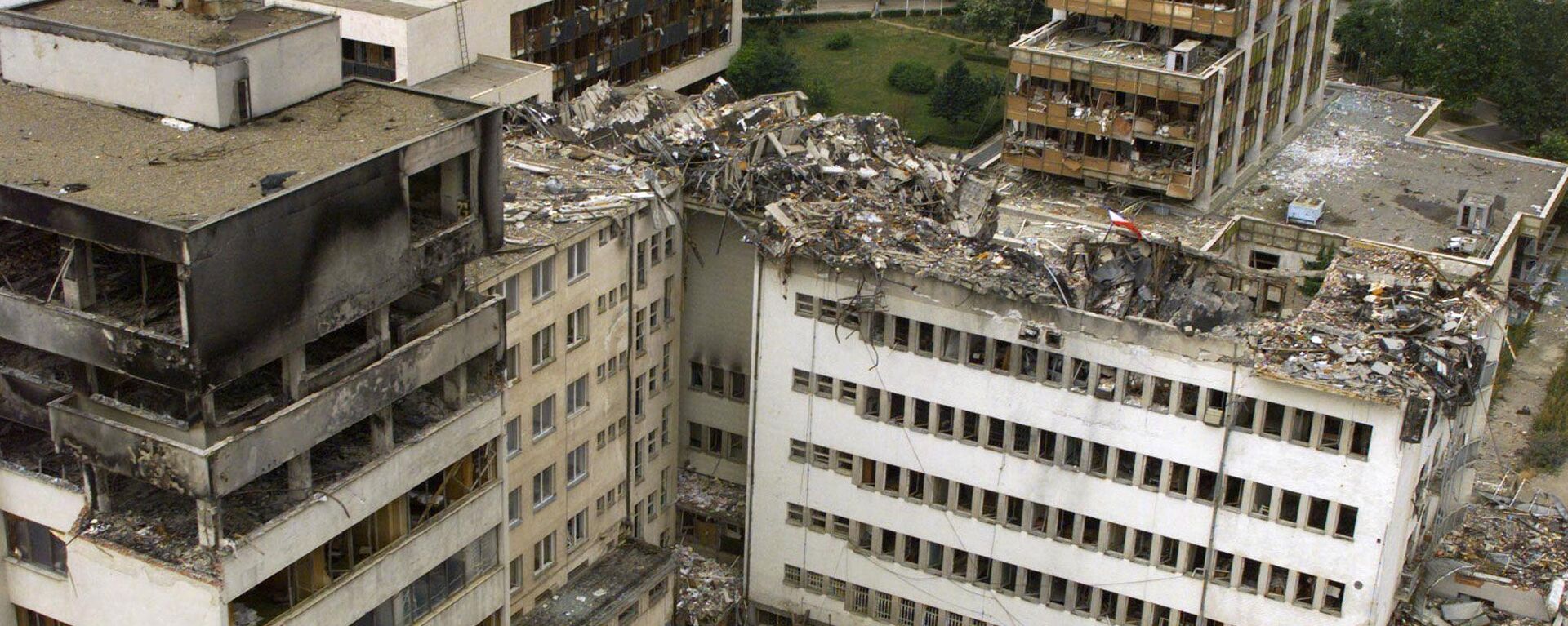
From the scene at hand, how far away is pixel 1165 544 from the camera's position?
197ft

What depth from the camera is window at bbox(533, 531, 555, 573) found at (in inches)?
2408

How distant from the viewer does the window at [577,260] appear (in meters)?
59.2

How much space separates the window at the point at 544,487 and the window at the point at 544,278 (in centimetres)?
596

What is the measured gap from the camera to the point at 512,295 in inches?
2224

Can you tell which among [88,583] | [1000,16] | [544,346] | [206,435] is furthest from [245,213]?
[1000,16]

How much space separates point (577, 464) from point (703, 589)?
A: 26.1ft

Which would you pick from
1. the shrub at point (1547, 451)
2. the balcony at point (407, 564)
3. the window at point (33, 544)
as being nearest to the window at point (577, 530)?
the balcony at point (407, 564)

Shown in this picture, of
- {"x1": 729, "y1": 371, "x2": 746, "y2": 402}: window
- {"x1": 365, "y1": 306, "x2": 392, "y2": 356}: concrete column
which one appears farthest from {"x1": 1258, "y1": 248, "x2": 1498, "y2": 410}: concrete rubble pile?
{"x1": 365, "y1": 306, "x2": 392, "y2": 356}: concrete column

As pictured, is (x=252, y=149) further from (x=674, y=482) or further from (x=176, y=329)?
(x=674, y=482)

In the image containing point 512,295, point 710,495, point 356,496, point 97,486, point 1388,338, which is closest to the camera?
point 97,486

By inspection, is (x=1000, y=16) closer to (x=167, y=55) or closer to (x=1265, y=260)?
(x=1265, y=260)

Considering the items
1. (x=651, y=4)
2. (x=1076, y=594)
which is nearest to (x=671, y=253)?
(x=1076, y=594)

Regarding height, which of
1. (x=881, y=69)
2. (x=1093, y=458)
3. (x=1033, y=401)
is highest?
(x=1033, y=401)

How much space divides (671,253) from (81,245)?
27.5 metres
